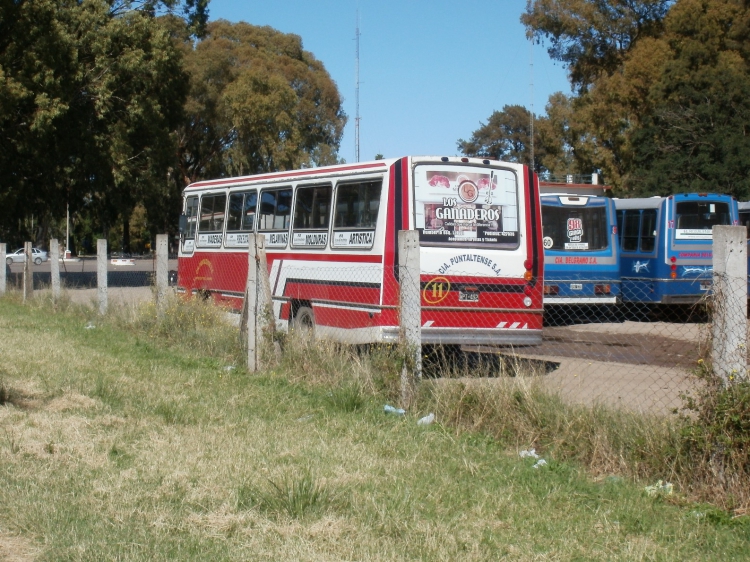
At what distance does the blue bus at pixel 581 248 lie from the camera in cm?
1892

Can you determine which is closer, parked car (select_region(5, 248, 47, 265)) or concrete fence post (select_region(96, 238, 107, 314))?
concrete fence post (select_region(96, 238, 107, 314))

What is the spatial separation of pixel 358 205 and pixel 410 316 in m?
4.60

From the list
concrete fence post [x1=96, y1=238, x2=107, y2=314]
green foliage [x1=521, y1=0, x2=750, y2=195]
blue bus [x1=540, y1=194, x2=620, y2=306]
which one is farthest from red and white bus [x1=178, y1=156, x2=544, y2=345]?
green foliage [x1=521, y1=0, x2=750, y2=195]

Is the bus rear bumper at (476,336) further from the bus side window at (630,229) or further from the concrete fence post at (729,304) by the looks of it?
the bus side window at (630,229)

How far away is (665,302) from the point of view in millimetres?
19531

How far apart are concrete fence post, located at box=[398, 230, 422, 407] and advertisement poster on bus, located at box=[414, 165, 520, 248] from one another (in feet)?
11.2

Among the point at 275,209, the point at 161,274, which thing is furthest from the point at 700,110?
the point at 161,274

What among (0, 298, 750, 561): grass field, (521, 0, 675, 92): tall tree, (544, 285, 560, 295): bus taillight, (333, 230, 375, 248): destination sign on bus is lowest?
(0, 298, 750, 561): grass field

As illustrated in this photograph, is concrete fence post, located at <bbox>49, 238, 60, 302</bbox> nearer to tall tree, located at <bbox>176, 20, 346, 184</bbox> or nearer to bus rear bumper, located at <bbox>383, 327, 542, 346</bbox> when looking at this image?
bus rear bumper, located at <bbox>383, 327, 542, 346</bbox>

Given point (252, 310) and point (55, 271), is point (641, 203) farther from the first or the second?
point (55, 271)

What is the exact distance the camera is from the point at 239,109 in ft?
163

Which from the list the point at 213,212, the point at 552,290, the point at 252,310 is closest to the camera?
the point at 252,310

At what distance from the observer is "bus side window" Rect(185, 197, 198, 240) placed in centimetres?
1912

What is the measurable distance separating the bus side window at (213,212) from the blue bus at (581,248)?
652 cm
